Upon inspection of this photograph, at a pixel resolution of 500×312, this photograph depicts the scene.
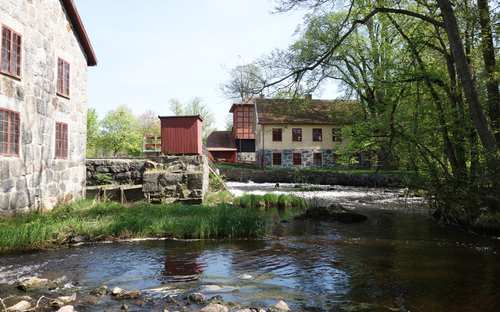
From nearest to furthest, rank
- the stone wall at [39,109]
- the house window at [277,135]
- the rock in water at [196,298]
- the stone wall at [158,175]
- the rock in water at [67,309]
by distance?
the rock in water at [67,309] < the rock in water at [196,298] < the stone wall at [39,109] < the stone wall at [158,175] < the house window at [277,135]

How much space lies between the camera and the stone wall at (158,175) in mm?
13469

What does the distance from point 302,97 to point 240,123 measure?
106 ft

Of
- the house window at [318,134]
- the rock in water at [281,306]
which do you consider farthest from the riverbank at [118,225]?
the house window at [318,134]

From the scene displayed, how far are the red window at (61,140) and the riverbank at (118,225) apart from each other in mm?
1943

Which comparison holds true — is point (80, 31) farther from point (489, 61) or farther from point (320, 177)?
point (320, 177)

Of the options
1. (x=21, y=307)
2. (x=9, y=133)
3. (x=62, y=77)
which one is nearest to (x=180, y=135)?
(x=62, y=77)

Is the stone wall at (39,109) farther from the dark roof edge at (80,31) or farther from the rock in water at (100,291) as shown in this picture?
the rock in water at (100,291)

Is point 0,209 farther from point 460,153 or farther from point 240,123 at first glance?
point 240,123

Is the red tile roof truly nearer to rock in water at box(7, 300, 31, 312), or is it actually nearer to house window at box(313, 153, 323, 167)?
house window at box(313, 153, 323, 167)

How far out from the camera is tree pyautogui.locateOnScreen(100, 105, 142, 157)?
4003cm

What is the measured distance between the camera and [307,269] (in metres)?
6.78

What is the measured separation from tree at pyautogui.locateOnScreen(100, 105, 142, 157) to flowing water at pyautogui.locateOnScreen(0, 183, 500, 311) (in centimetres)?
3300

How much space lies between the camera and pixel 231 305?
Result: 486 centimetres

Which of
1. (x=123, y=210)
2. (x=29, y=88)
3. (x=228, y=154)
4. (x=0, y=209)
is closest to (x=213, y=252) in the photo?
(x=123, y=210)
